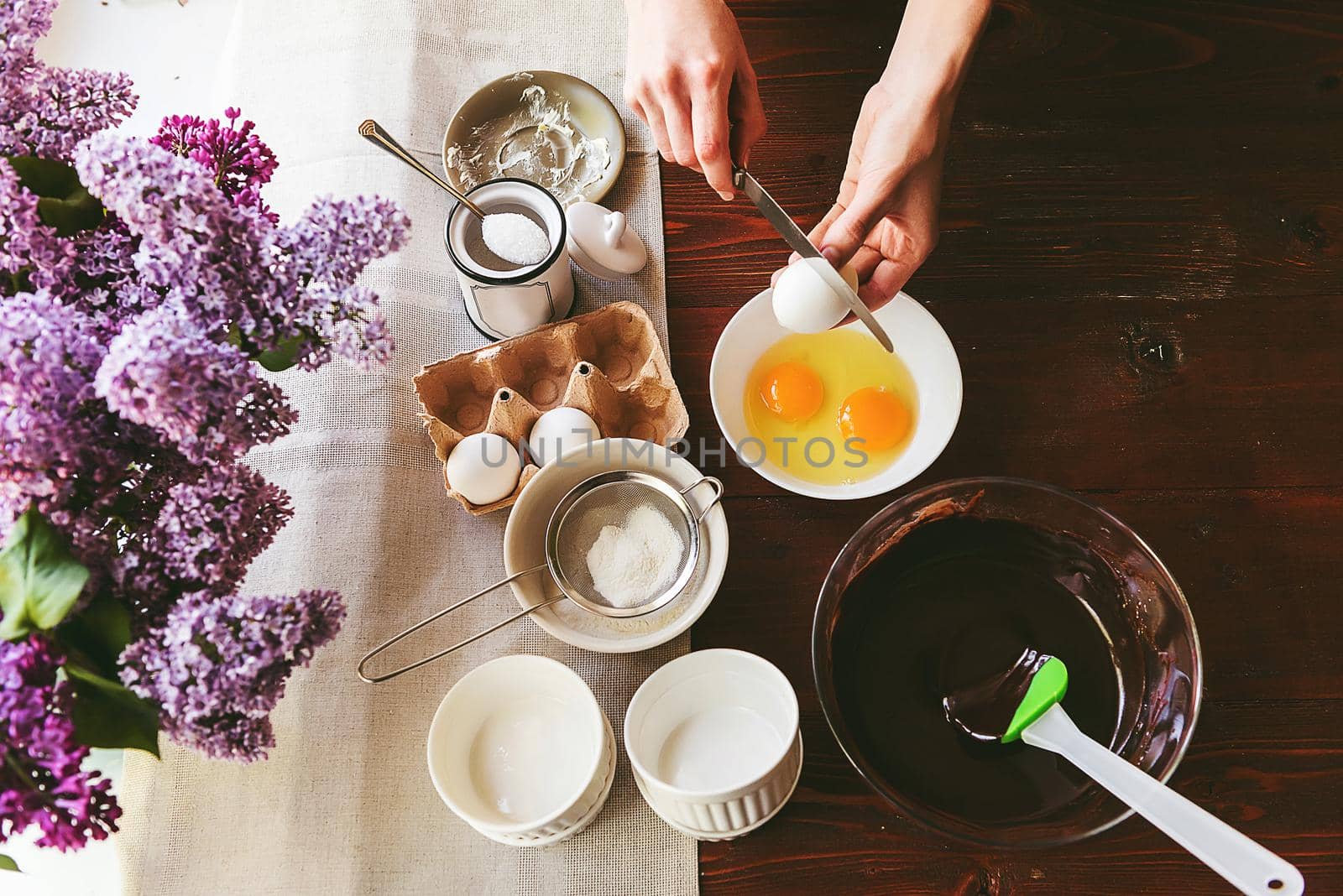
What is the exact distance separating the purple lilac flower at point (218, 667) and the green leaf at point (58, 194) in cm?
33

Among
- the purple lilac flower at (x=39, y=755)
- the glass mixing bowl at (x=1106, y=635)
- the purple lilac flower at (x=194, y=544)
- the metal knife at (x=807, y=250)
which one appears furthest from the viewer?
the metal knife at (x=807, y=250)

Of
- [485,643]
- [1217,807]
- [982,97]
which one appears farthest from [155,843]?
[982,97]

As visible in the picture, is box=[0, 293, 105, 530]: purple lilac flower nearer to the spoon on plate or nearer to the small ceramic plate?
the spoon on plate

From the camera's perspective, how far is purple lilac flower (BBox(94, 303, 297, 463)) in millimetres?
607

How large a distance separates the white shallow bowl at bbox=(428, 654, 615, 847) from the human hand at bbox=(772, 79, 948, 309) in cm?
56

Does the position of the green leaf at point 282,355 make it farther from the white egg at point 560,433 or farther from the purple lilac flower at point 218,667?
the white egg at point 560,433

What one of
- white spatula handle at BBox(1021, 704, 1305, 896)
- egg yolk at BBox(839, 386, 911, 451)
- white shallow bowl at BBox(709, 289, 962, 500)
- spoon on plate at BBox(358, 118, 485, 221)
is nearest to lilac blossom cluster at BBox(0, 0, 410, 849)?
spoon on plate at BBox(358, 118, 485, 221)

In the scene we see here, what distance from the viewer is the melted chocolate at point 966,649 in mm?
928

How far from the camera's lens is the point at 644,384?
1.12m

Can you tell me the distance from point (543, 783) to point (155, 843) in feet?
1.40

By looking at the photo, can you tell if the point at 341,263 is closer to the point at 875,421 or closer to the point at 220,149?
the point at 220,149

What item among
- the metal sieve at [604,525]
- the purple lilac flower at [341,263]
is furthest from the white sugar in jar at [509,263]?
the purple lilac flower at [341,263]

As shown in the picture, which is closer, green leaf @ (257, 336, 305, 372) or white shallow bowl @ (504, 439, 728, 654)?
green leaf @ (257, 336, 305, 372)

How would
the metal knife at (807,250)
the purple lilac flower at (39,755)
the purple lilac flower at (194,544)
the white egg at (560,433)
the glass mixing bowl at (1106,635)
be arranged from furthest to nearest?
the white egg at (560,433), the metal knife at (807,250), the glass mixing bowl at (1106,635), the purple lilac flower at (194,544), the purple lilac flower at (39,755)
